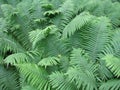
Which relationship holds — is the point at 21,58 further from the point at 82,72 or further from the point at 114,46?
the point at 114,46

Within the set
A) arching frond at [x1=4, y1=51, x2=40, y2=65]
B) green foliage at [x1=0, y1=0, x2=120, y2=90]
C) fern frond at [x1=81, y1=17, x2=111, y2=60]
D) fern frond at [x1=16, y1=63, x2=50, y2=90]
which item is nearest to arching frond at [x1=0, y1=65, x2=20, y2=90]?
green foliage at [x1=0, y1=0, x2=120, y2=90]

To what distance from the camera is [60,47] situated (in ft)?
16.8

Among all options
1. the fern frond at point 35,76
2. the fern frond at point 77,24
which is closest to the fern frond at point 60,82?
the fern frond at point 35,76

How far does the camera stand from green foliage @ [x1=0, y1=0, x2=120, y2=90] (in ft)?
14.2

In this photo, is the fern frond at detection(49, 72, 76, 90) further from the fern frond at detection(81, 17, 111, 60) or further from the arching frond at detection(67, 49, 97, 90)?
the fern frond at detection(81, 17, 111, 60)

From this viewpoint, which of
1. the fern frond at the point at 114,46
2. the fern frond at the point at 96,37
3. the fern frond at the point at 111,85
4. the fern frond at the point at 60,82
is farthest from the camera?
the fern frond at the point at 96,37

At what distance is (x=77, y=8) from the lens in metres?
6.23

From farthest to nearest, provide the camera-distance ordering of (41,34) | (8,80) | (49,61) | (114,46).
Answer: (8,80) → (41,34) → (114,46) → (49,61)

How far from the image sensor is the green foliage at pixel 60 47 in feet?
14.2

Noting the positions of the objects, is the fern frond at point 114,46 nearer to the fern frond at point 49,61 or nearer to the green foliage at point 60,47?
the green foliage at point 60,47

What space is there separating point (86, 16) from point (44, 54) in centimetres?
106

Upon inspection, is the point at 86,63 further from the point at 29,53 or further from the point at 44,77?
the point at 29,53

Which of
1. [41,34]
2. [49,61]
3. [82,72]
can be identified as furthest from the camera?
[41,34]

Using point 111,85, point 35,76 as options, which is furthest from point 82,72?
point 35,76
